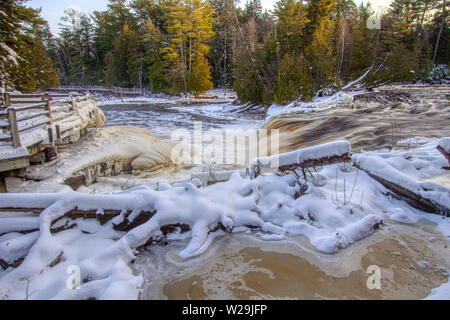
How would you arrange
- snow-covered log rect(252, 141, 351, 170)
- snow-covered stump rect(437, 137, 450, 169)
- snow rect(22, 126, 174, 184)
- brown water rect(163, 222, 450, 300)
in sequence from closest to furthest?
brown water rect(163, 222, 450, 300) → snow-covered stump rect(437, 137, 450, 169) → snow-covered log rect(252, 141, 351, 170) → snow rect(22, 126, 174, 184)

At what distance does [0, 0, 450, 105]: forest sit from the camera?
19531 millimetres

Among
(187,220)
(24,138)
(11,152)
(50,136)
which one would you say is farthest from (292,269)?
(50,136)

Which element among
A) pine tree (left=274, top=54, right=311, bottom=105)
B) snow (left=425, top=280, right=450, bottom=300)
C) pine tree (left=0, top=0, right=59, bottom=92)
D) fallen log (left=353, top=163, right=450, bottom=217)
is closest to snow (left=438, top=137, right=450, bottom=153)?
fallen log (left=353, top=163, right=450, bottom=217)

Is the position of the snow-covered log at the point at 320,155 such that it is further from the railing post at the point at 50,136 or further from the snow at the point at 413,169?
the railing post at the point at 50,136

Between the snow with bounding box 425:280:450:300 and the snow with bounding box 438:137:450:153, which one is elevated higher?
the snow with bounding box 438:137:450:153

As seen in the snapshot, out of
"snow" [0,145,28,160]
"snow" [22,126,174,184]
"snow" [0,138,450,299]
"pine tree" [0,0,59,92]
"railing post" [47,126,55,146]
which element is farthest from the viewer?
"pine tree" [0,0,59,92]

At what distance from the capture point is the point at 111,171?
Answer: 7430mm

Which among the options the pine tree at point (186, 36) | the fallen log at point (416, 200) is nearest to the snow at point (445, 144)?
the fallen log at point (416, 200)

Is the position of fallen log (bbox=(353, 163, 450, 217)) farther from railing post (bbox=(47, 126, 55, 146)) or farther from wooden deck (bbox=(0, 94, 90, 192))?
railing post (bbox=(47, 126, 55, 146))

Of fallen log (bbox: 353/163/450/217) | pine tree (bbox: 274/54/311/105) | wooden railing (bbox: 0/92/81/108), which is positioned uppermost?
pine tree (bbox: 274/54/311/105)

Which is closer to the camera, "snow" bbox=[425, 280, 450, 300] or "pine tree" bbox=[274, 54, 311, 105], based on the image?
"snow" bbox=[425, 280, 450, 300]

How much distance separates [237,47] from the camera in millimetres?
28234
